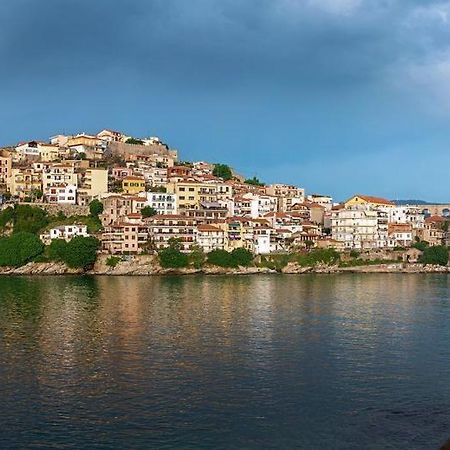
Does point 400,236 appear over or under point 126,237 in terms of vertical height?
over

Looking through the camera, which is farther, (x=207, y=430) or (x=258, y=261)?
(x=258, y=261)

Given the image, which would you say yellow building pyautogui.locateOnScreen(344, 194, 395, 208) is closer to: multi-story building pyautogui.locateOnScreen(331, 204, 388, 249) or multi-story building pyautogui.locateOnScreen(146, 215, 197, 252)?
multi-story building pyautogui.locateOnScreen(331, 204, 388, 249)

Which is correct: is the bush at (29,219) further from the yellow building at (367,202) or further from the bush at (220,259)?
the yellow building at (367,202)

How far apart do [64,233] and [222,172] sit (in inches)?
998

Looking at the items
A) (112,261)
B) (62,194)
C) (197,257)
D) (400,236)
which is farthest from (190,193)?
(400,236)

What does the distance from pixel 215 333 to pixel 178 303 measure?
313 inches

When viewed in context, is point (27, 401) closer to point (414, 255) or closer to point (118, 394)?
point (118, 394)

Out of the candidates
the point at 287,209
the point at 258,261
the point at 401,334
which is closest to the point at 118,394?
the point at 401,334

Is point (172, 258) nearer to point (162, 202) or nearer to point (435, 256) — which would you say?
point (162, 202)

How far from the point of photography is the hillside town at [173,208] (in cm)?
4928

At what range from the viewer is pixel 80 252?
46312mm

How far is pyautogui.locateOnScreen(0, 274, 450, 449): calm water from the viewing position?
12.0m

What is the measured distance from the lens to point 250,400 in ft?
46.0

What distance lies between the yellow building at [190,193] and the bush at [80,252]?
33.3 ft
